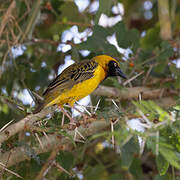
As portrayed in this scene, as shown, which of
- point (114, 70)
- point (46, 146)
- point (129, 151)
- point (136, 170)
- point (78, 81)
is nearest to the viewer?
point (129, 151)

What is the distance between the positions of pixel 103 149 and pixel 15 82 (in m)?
1.94

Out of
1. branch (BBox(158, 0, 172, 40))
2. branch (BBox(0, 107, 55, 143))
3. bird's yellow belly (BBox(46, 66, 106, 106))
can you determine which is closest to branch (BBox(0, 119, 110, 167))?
branch (BBox(0, 107, 55, 143))

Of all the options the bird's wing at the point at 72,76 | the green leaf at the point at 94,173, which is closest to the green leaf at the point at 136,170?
the green leaf at the point at 94,173

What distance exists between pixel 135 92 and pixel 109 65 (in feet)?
1.92

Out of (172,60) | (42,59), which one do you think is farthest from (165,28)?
(42,59)

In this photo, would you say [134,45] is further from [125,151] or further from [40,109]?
[125,151]

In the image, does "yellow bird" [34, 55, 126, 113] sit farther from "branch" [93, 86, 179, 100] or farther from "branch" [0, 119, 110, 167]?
"branch" [0, 119, 110, 167]

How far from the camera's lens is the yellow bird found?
433 centimetres

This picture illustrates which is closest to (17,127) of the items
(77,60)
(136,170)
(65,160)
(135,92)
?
(65,160)

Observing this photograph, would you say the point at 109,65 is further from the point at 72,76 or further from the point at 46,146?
the point at 46,146

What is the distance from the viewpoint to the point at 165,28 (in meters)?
5.32

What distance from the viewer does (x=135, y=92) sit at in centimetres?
470

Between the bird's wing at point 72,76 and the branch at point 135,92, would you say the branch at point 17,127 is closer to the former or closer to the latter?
the bird's wing at point 72,76

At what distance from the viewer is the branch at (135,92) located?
4.55 metres
